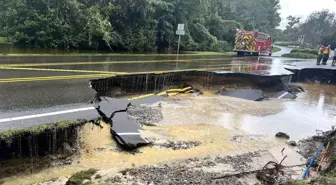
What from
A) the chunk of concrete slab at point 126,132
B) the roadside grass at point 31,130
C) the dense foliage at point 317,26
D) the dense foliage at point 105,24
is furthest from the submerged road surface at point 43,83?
the dense foliage at point 317,26

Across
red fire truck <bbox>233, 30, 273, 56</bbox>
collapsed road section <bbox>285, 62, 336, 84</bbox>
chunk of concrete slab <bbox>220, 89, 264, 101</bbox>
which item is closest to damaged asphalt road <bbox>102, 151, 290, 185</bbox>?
chunk of concrete slab <bbox>220, 89, 264, 101</bbox>

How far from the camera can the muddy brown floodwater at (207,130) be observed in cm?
533

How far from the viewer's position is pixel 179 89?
37.6 ft

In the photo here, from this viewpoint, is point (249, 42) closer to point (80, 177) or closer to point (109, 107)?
point (109, 107)

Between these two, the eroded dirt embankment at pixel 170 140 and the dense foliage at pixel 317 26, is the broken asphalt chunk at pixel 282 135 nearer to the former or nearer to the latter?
the eroded dirt embankment at pixel 170 140

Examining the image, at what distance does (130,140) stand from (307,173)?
12.2ft

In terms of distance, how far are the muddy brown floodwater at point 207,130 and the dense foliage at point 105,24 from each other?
9431 mm

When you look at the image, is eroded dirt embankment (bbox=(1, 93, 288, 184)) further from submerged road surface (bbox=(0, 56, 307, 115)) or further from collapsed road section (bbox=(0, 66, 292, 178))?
submerged road surface (bbox=(0, 56, 307, 115))

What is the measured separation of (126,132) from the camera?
624 cm

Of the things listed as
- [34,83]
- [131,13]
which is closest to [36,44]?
[131,13]

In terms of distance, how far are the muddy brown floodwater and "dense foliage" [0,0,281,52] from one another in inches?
371

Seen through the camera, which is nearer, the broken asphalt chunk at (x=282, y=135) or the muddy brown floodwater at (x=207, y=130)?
the muddy brown floodwater at (x=207, y=130)

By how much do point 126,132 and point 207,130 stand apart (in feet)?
8.06

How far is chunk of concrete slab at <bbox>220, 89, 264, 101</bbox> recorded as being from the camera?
38.4 ft
